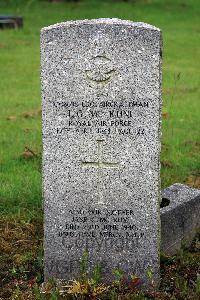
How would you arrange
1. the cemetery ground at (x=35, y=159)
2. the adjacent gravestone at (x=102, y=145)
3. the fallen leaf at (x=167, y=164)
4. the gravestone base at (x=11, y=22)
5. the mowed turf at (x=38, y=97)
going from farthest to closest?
1. the gravestone base at (x=11, y=22)
2. the fallen leaf at (x=167, y=164)
3. the mowed turf at (x=38, y=97)
4. the cemetery ground at (x=35, y=159)
5. the adjacent gravestone at (x=102, y=145)

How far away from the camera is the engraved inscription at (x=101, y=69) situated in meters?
4.60

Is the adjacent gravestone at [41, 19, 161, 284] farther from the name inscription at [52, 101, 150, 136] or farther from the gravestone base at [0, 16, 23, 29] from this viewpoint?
the gravestone base at [0, 16, 23, 29]

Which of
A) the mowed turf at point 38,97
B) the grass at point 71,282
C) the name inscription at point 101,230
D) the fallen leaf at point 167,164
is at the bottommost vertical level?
the mowed turf at point 38,97

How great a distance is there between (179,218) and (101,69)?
1.61m

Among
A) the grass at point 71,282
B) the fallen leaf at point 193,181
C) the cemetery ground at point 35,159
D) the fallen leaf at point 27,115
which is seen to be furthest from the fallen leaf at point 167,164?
the fallen leaf at point 27,115

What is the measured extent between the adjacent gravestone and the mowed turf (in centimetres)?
135

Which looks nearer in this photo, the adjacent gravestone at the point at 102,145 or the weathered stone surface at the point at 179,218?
the adjacent gravestone at the point at 102,145

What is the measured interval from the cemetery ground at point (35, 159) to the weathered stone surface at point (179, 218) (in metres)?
0.10

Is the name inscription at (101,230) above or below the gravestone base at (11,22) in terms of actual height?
above

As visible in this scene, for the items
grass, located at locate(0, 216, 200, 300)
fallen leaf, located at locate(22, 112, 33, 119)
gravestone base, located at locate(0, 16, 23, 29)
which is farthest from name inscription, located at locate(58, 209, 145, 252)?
gravestone base, located at locate(0, 16, 23, 29)

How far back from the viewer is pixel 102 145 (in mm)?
4742

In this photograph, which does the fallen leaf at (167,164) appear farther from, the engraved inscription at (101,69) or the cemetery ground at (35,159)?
the engraved inscription at (101,69)

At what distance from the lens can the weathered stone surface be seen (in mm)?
5465

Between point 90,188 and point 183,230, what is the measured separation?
121cm
